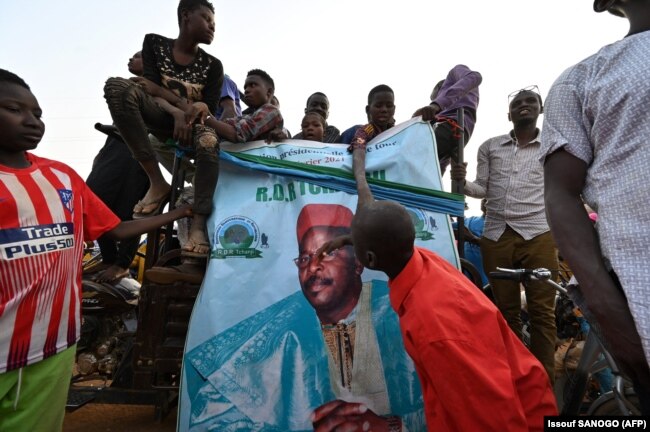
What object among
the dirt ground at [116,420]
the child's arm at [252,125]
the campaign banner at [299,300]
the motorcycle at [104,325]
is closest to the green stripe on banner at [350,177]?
the campaign banner at [299,300]

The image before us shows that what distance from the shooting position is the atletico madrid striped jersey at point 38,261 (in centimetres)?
150

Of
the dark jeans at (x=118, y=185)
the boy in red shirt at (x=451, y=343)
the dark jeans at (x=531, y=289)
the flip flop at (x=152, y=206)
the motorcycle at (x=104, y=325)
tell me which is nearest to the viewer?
the boy in red shirt at (x=451, y=343)

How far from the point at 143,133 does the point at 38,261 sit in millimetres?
1060

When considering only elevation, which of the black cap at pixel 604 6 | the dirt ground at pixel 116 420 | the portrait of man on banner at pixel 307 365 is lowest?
the dirt ground at pixel 116 420

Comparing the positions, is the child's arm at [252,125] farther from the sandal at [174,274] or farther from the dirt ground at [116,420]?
the dirt ground at [116,420]

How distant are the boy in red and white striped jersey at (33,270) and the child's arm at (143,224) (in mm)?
197

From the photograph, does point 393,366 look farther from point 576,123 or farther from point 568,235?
point 576,123

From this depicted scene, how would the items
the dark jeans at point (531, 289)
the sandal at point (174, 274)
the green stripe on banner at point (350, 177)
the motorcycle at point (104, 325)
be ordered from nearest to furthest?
the sandal at point (174, 274) → the green stripe on banner at point (350, 177) → the dark jeans at point (531, 289) → the motorcycle at point (104, 325)

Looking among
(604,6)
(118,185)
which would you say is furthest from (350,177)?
(118,185)

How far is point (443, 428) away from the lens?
4.52 ft

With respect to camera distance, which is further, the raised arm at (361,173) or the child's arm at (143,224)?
the raised arm at (361,173)

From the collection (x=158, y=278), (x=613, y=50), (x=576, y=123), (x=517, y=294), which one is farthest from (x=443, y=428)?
(x=517, y=294)

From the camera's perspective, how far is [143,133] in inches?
94.4

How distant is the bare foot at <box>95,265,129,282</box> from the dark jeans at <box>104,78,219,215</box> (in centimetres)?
115
